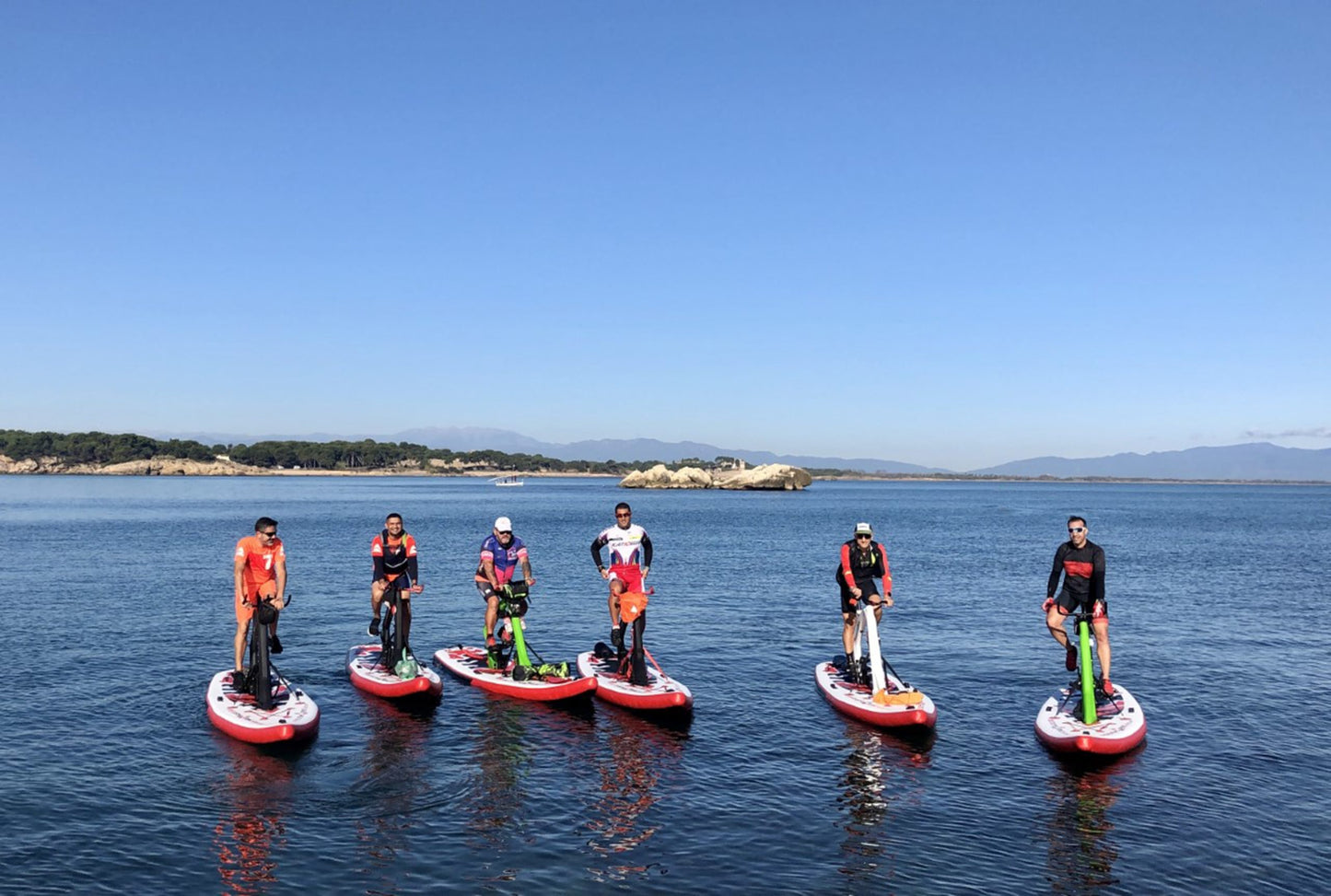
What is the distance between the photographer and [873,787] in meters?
13.8

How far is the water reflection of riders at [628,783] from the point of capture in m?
11.6

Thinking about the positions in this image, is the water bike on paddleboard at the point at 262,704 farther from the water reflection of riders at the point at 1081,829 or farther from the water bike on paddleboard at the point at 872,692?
the water reflection of riders at the point at 1081,829

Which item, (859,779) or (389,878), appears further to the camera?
(859,779)

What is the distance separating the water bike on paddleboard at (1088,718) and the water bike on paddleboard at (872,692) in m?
1.90

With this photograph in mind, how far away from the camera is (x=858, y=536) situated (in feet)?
56.1

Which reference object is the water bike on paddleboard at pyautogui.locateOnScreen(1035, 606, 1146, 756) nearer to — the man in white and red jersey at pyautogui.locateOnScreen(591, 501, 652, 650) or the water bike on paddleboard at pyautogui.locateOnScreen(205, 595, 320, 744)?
the man in white and red jersey at pyautogui.locateOnScreen(591, 501, 652, 650)

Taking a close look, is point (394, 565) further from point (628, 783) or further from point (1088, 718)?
point (1088, 718)

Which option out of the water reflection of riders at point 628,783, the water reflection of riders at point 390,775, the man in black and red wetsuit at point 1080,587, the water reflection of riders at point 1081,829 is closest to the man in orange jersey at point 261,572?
the water reflection of riders at point 390,775

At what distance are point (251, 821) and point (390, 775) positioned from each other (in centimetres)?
217

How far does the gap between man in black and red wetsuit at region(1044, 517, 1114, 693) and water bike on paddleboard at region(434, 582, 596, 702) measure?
313 inches

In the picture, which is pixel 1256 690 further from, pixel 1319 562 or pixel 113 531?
pixel 113 531

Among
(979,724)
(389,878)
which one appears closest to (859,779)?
(979,724)

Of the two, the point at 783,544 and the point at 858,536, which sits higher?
the point at 858,536

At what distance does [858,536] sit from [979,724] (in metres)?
3.90
